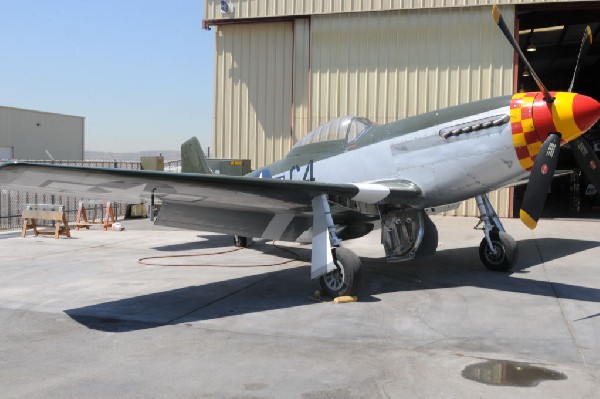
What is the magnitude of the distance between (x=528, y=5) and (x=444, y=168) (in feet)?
40.3

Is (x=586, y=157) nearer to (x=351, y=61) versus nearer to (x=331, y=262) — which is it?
(x=331, y=262)

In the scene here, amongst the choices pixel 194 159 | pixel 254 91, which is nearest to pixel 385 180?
pixel 194 159

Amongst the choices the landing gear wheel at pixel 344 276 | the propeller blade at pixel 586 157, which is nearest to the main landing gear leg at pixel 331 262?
the landing gear wheel at pixel 344 276

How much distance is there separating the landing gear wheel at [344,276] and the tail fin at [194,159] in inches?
239

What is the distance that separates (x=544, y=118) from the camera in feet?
19.3

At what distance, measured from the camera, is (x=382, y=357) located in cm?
446

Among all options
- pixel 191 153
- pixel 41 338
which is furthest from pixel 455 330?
pixel 191 153

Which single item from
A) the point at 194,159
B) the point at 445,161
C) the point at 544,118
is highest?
the point at 544,118

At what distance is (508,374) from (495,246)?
472 cm

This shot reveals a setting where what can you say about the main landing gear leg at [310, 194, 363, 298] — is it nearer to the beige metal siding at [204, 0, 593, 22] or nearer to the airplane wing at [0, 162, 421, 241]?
the airplane wing at [0, 162, 421, 241]

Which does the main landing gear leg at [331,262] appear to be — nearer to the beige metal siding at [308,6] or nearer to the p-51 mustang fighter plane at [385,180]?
the p-51 mustang fighter plane at [385,180]

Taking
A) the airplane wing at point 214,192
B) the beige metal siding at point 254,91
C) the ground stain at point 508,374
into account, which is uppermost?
the beige metal siding at point 254,91

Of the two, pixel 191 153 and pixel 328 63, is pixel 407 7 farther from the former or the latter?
pixel 191 153

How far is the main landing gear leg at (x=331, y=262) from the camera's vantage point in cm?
640
